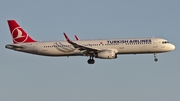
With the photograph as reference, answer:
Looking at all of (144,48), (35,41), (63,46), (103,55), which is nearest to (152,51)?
(144,48)

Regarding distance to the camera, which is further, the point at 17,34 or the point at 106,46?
the point at 17,34

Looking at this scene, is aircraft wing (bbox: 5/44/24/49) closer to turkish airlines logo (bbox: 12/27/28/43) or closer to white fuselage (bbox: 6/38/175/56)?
white fuselage (bbox: 6/38/175/56)

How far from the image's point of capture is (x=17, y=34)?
91.5 m

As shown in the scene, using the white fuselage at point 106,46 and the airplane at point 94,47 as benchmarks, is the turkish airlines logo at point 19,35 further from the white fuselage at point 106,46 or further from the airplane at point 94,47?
the white fuselage at point 106,46

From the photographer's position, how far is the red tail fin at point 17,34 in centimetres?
9025

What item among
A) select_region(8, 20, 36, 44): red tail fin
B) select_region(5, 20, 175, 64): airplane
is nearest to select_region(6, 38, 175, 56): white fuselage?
select_region(5, 20, 175, 64): airplane

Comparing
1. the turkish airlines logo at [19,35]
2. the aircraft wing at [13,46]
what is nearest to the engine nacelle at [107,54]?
the aircraft wing at [13,46]

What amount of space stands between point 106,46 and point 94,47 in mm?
2136

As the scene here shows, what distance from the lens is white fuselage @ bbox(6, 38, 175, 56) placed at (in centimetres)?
8381

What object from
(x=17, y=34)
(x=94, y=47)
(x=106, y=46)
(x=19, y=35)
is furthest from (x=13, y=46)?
(x=106, y=46)

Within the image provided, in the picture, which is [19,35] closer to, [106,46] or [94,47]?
[94,47]

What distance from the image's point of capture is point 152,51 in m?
84.1

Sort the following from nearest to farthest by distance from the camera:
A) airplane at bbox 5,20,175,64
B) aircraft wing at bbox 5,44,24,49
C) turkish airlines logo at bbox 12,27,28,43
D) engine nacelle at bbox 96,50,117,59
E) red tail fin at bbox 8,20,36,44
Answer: engine nacelle at bbox 96,50,117,59, airplane at bbox 5,20,175,64, aircraft wing at bbox 5,44,24,49, red tail fin at bbox 8,20,36,44, turkish airlines logo at bbox 12,27,28,43

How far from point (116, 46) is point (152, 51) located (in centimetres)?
585
